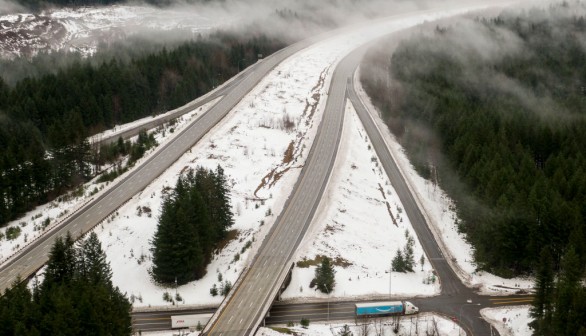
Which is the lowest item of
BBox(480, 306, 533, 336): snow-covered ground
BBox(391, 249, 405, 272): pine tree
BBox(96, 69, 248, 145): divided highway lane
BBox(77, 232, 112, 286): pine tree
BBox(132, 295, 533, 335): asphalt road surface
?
Result: BBox(480, 306, 533, 336): snow-covered ground

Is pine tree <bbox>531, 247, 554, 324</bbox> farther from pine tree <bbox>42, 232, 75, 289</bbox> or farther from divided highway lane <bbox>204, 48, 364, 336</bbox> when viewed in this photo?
pine tree <bbox>42, 232, 75, 289</bbox>

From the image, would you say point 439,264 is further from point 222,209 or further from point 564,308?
point 222,209

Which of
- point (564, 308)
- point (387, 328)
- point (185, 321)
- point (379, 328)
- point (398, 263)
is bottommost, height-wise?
point (387, 328)

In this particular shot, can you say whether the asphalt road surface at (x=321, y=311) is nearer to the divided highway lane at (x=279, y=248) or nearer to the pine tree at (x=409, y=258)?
the divided highway lane at (x=279, y=248)

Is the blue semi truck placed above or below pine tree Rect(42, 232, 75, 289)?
below

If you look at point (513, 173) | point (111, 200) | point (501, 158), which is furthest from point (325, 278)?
point (501, 158)

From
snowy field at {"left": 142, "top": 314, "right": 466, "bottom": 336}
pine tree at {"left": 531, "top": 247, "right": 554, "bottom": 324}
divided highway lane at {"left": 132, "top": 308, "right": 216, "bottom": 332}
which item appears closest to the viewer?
pine tree at {"left": 531, "top": 247, "right": 554, "bottom": 324}

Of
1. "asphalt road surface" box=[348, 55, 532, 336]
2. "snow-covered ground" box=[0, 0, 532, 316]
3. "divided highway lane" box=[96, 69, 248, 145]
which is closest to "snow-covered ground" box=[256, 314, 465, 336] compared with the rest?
"asphalt road surface" box=[348, 55, 532, 336]
